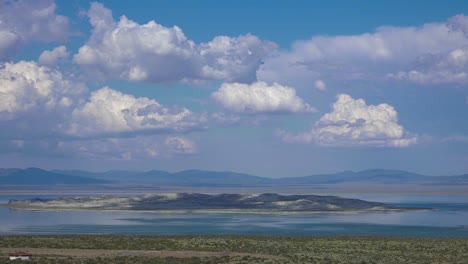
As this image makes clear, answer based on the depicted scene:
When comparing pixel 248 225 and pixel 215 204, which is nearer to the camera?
pixel 248 225

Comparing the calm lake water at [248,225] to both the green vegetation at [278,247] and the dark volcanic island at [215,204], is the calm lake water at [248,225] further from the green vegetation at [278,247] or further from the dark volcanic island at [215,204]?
the dark volcanic island at [215,204]

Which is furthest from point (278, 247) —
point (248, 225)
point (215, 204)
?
point (215, 204)

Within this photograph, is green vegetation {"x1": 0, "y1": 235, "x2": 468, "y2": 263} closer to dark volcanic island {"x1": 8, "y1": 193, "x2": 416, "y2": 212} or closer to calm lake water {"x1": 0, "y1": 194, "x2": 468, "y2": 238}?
calm lake water {"x1": 0, "y1": 194, "x2": 468, "y2": 238}

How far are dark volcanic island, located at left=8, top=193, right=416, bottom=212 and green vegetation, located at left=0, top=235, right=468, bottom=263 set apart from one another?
71.6 meters

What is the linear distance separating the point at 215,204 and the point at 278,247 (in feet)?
314

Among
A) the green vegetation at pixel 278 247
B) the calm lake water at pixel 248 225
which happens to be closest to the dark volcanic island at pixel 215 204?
the calm lake water at pixel 248 225

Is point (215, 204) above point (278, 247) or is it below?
above

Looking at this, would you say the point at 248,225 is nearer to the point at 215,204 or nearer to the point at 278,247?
the point at 278,247

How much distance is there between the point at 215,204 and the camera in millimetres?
158875

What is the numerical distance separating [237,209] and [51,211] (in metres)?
39.5

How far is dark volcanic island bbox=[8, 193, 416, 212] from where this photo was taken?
146 m

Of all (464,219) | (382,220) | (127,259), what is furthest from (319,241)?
(464,219)

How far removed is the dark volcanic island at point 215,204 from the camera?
480ft

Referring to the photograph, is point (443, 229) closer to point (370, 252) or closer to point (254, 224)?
point (254, 224)
